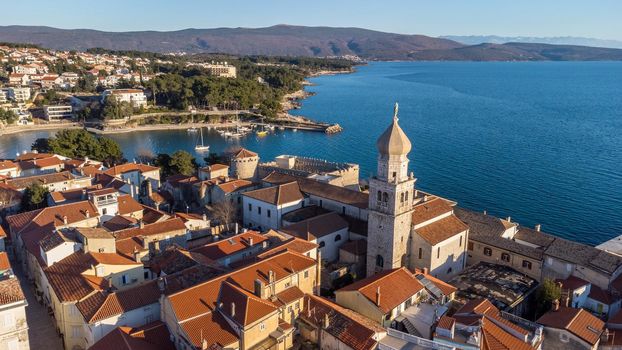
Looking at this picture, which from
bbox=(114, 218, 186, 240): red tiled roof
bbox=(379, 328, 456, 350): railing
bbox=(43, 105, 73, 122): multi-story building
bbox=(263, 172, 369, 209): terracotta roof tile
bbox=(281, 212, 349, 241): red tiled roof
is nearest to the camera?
bbox=(379, 328, 456, 350): railing

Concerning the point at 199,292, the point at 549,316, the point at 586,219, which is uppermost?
the point at 199,292

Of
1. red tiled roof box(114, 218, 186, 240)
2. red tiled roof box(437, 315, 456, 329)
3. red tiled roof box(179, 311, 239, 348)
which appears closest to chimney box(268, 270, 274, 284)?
red tiled roof box(179, 311, 239, 348)

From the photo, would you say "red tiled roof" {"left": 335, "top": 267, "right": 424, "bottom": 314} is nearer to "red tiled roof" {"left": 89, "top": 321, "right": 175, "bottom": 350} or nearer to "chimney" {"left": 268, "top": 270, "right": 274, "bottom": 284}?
"chimney" {"left": 268, "top": 270, "right": 274, "bottom": 284}

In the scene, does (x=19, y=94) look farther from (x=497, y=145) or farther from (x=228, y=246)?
(x=228, y=246)

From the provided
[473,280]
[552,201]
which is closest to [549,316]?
[473,280]

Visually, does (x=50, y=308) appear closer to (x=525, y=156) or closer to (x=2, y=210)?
(x=2, y=210)

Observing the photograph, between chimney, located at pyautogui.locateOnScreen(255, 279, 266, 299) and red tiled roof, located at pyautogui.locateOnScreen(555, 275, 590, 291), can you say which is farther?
red tiled roof, located at pyautogui.locateOnScreen(555, 275, 590, 291)

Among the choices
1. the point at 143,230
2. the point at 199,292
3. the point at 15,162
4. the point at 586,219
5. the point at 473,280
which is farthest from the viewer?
the point at 15,162
